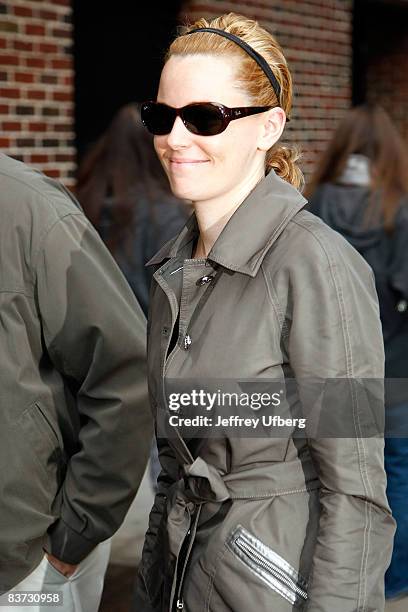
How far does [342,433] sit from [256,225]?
48 cm

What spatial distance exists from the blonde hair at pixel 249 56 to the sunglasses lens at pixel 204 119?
10 cm

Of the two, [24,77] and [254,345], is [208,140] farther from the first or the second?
[24,77]

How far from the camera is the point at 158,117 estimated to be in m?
2.06

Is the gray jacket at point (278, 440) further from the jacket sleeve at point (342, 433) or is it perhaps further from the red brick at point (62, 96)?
the red brick at point (62, 96)

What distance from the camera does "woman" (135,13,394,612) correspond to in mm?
1829

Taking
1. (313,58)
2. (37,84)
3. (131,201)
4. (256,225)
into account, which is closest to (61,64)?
(37,84)

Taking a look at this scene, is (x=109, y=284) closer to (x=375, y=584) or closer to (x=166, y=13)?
(x=375, y=584)

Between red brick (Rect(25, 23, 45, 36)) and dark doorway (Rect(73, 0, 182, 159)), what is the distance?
3.27 feet

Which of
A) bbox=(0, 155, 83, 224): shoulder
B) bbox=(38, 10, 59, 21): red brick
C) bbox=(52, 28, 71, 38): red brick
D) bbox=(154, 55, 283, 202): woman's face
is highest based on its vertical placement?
bbox=(154, 55, 283, 202): woman's face

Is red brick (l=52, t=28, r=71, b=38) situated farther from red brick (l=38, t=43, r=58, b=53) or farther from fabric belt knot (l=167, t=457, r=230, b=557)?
fabric belt knot (l=167, t=457, r=230, b=557)

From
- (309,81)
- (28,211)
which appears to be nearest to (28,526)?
(28,211)

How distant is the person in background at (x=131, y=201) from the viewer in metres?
4.36

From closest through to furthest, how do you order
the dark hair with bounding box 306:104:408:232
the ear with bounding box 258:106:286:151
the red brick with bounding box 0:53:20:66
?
the ear with bounding box 258:106:286:151, the dark hair with bounding box 306:104:408:232, the red brick with bounding box 0:53:20:66

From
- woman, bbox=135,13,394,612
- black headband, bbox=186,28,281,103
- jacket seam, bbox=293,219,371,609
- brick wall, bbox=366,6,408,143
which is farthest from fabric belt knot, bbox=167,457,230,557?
brick wall, bbox=366,6,408,143
